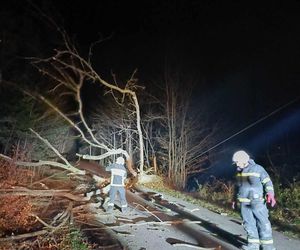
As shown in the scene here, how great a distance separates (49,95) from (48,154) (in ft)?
17.3

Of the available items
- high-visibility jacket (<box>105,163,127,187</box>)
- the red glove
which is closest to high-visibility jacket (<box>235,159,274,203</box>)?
the red glove

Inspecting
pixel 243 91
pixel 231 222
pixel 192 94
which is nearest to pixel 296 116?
pixel 243 91

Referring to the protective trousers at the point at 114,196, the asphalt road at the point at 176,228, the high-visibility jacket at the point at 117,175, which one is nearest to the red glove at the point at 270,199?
the asphalt road at the point at 176,228

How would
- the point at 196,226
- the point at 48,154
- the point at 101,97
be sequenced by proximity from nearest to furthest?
the point at 196,226 < the point at 48,154 < the point at 101,97

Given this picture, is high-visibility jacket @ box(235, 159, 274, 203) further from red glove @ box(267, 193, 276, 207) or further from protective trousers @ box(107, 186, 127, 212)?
protective trousers @ box(107, 186, 127, 212)

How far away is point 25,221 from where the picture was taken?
10.1 meters

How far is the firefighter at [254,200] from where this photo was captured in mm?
6355

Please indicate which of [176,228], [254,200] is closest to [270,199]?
[254,200]

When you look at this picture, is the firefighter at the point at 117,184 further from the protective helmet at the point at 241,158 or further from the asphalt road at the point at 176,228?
the protective helmet at the point at 241,158

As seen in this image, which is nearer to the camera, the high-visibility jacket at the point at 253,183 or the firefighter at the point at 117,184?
the high-visibility jacket at the point at 253,183

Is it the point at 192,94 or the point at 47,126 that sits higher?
the point at 192,94

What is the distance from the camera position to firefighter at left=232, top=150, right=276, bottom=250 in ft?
20.9

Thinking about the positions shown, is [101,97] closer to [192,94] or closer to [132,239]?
[192,94]

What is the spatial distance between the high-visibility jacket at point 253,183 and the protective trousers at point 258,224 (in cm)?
12
